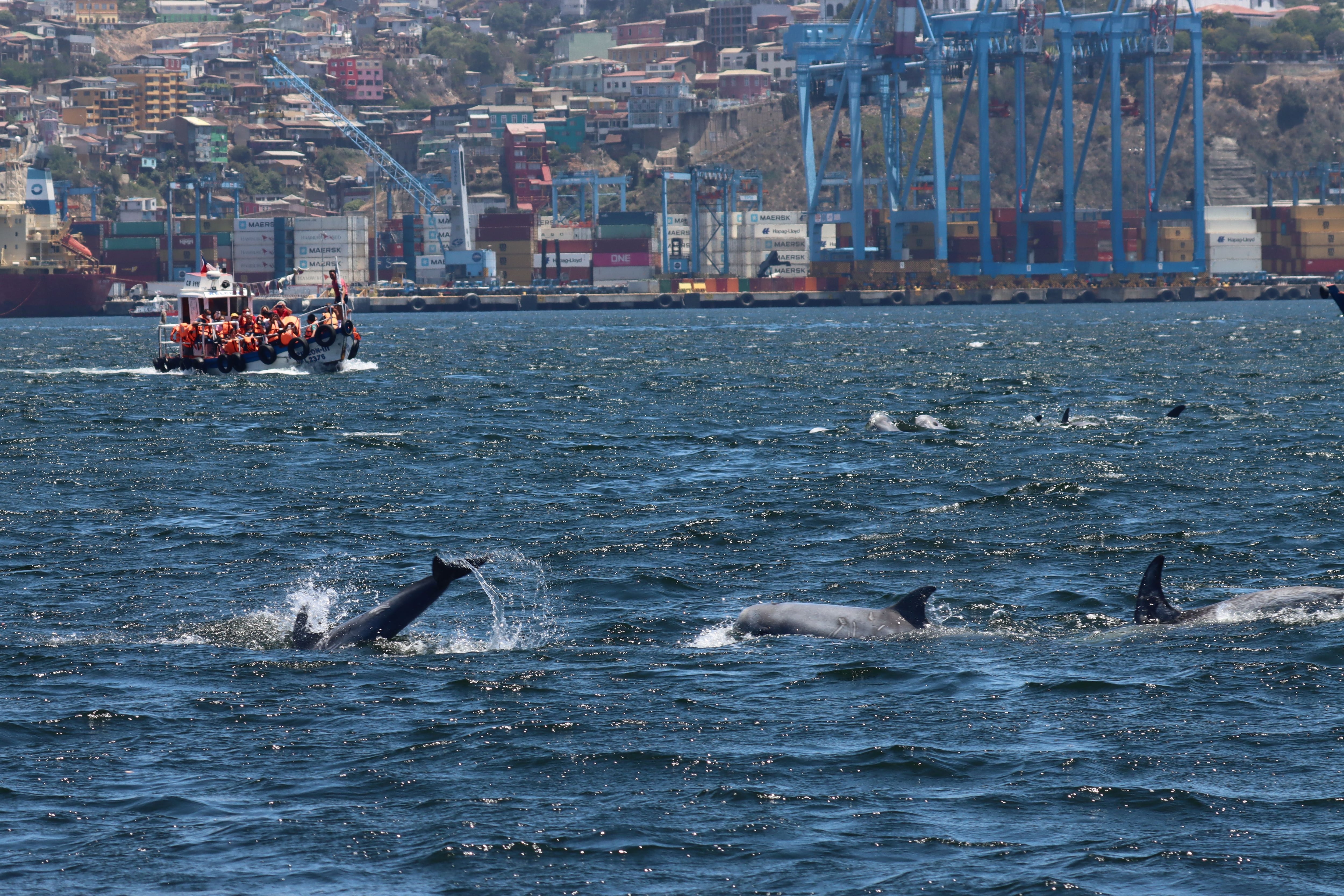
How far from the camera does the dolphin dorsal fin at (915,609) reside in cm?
1870

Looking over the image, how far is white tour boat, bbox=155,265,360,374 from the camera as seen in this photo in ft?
243

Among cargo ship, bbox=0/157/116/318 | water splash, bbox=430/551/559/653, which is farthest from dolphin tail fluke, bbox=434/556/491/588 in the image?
cargo ship, bbox=0/157/116/318

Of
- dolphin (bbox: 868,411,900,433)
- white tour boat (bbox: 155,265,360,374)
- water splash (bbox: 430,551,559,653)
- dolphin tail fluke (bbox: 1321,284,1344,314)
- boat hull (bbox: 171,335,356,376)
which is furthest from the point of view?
dolphin tail fluke (bbox: 1321,284,1344,314)

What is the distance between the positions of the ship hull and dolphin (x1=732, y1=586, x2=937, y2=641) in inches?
7228

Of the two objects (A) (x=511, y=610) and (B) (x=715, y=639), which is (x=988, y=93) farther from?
(B) (x=715, y=639)

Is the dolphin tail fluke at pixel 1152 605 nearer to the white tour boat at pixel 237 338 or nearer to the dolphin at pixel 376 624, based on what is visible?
the dolphin at pixel 376 624

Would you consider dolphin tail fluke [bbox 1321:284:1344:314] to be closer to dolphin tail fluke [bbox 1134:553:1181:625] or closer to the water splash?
the water splash

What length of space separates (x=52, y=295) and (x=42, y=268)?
127 inches

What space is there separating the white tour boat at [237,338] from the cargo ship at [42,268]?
118394 mm

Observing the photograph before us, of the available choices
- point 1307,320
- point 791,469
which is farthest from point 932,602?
point 1307,320

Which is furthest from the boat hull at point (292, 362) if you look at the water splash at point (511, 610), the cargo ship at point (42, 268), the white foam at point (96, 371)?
the cargo ship at point (42, 268)

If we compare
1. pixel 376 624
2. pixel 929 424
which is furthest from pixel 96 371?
pixel 376 624

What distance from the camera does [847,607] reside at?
62.8 feet

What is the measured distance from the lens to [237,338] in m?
73.9
